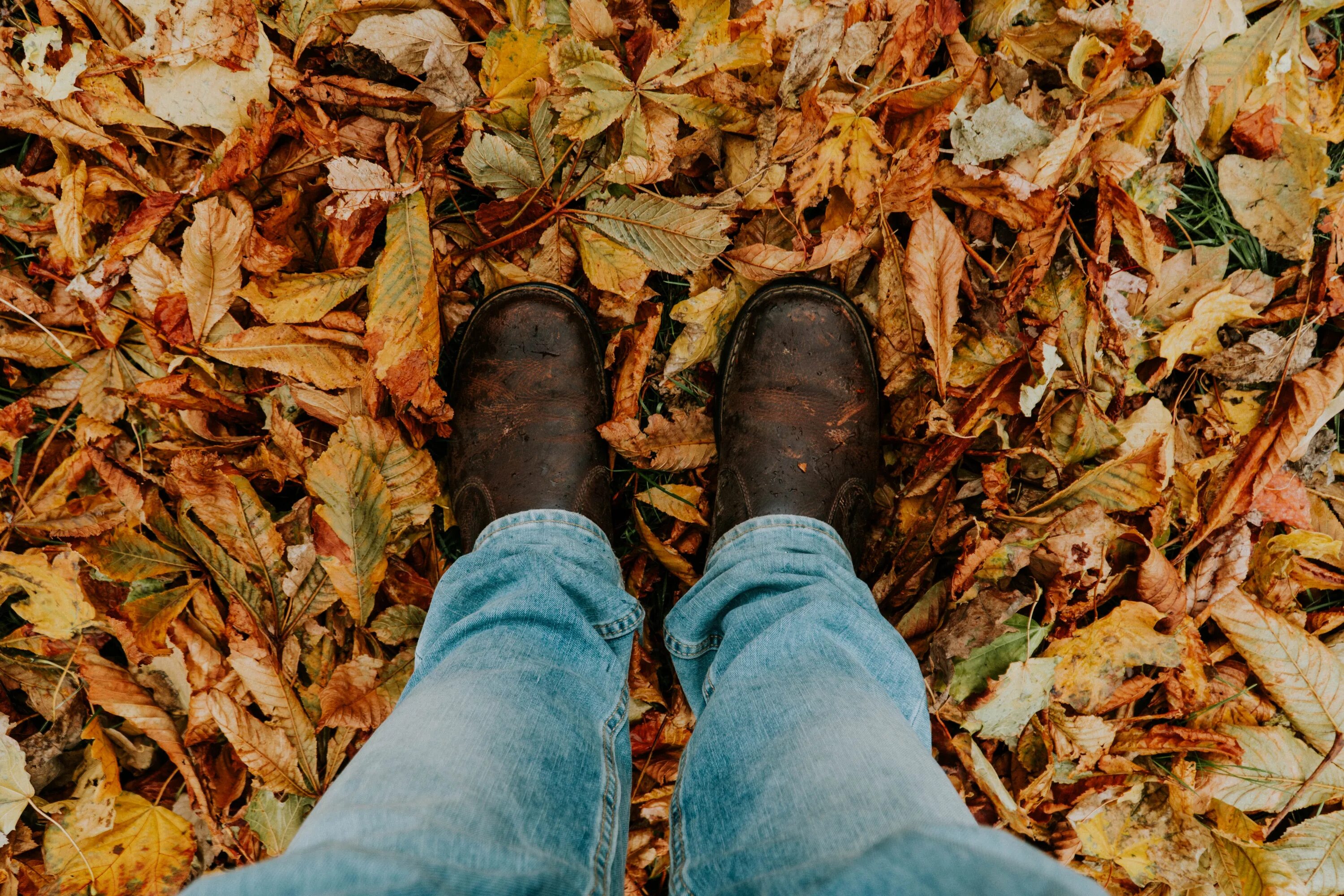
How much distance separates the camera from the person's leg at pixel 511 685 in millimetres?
586

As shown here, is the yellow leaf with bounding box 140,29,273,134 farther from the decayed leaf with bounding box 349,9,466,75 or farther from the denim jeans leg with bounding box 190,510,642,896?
the denim jeans leg with bounding box 190,510,642,896

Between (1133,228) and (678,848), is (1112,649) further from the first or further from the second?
(678,848)

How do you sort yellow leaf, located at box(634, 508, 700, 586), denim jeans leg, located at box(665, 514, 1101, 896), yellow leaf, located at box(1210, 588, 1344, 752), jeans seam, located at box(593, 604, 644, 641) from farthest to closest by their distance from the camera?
yellow leaf, located at box(634, 508, 700, 586) < yellow leaf, located at box(1210, 588, 1344, 752) < jeans seam, located at box(593, 604, 644, 641) < denim jeans leg, located at box(665, 514, 1101, 896)

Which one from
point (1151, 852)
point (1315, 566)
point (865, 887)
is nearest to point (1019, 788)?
point (1151, 852)

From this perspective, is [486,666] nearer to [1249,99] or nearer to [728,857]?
[728,857]

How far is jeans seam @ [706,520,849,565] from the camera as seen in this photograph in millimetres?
1156

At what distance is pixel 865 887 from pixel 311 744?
94 cm

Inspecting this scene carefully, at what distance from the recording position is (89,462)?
117cm

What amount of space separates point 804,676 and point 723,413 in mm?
529

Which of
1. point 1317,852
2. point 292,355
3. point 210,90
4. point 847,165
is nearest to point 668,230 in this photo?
point 847,165

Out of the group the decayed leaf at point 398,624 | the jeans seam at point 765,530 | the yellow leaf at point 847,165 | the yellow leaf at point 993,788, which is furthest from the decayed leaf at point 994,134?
the decayed leaf at point 398,624

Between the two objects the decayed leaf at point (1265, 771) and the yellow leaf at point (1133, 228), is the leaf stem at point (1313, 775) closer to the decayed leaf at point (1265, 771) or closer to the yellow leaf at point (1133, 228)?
the decayed leaf at point (1265, 771)

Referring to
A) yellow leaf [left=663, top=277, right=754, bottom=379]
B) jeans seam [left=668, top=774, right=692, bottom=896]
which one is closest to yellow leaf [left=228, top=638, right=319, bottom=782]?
jeans seam [left=668, top=774, right=692, bottom=896]

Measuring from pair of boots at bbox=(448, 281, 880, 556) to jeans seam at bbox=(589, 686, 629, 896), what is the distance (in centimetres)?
37
